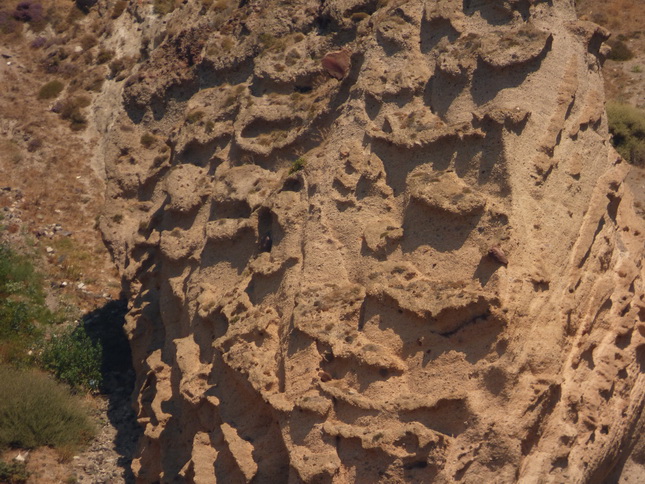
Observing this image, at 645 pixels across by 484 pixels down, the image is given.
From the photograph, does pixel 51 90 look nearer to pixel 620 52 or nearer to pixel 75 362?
pixel 75 362

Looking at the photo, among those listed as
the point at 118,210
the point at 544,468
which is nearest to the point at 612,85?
the point at 118,210

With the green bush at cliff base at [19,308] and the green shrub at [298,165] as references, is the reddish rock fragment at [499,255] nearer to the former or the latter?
the green shrub at [298,165]

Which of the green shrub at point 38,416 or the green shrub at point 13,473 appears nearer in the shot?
the green shrub at point 13,473

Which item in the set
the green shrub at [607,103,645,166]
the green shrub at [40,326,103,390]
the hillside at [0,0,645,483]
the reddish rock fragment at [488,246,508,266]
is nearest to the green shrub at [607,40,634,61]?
the green shrub at [607,103,645,166]

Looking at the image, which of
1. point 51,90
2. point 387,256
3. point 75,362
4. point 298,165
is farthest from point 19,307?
point 387,256

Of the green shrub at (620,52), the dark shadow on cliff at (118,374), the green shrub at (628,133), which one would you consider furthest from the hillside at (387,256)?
the green shrub at (620,52)

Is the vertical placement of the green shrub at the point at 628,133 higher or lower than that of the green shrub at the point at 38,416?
higher
